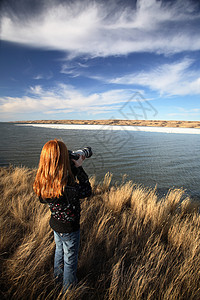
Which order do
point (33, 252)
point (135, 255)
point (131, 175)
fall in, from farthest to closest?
point (131, 175)
point (135, 255)
point (33, 252)

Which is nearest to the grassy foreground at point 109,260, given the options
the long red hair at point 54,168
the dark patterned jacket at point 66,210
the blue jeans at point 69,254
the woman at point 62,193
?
the blue jeans at point 69,254

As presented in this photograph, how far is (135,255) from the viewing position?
213 cm

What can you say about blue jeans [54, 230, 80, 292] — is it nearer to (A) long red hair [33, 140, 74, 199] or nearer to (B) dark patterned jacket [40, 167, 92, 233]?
(B) dark patterned jacket [40, 167, 92, 233]

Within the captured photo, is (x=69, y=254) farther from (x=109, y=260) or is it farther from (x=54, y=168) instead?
(x=54, y=168)

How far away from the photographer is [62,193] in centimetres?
141

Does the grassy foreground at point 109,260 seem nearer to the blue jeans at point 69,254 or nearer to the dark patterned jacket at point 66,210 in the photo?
the blue jeans at point 69,254

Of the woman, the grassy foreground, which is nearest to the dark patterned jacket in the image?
the woman

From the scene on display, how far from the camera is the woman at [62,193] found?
4.53 ft

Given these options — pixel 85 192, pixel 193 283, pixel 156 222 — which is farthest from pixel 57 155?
pixel 156 222

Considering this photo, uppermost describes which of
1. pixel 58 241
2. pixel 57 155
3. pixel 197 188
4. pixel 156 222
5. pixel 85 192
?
pixel 57 155

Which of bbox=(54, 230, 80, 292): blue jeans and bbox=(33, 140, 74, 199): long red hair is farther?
bbox=(54, 230, 80, 292): blue jeans

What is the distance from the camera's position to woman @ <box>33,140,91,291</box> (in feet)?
4.53

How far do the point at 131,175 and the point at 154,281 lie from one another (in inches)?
219

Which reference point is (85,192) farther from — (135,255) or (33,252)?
(135,255)
